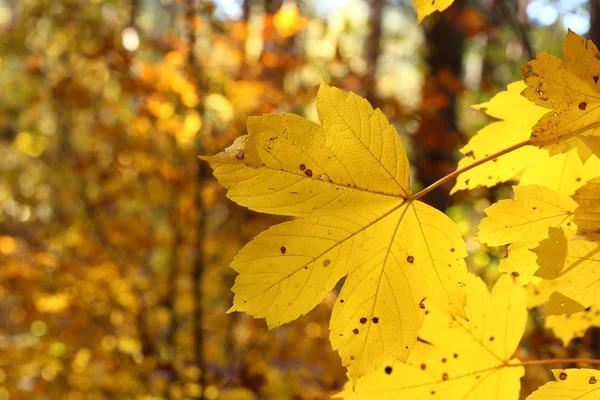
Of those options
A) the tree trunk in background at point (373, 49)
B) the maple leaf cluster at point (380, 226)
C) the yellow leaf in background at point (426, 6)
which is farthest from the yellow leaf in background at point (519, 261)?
the tree trunk in background at point (373, 49)

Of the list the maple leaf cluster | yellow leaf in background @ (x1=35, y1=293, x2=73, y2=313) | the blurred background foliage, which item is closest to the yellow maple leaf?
the maple leaf cluster

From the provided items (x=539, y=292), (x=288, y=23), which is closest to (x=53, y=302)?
(x=288, y=23)

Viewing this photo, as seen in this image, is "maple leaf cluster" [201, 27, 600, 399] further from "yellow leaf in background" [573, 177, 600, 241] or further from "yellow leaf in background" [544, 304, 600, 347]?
"yellow leaf in background" [544, 304, 600, 347]

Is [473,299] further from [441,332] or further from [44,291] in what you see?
[44,291]

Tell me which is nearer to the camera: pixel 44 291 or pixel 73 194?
pixel 44 291

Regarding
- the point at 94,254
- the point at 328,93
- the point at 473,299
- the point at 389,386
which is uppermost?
the point at 328,93

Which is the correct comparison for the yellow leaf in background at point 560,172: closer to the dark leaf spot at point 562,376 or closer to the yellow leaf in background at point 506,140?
the yellow leaf in background at point 506,140

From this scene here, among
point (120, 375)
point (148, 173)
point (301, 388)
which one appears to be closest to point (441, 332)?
point (301, 388)
